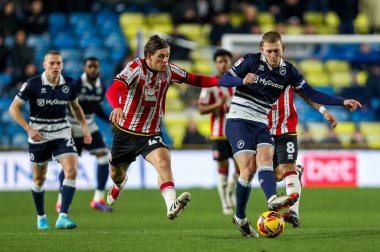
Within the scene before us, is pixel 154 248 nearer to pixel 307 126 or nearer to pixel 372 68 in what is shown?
pixel 307 126

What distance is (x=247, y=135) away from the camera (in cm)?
993

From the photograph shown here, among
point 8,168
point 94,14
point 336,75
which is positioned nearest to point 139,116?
point 8,168

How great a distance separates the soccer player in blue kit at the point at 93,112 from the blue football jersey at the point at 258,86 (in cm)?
487

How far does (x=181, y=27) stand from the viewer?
80.1ft

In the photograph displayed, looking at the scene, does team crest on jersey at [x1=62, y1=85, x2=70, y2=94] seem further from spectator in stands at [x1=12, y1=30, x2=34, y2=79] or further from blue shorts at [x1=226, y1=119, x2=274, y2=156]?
spectator in stands at [x1=12, y1=30, x2=34, y2=79]

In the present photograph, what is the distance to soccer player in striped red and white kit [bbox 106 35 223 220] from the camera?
996 cm

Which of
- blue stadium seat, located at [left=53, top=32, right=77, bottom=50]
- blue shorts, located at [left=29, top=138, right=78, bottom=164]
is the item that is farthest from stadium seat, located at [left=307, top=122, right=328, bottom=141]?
blue shorts, located at [left=29, top=138, right=78, bottom=164]

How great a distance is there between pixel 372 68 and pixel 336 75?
85 centimetres

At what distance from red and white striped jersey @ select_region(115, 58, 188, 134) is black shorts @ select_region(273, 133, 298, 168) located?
1.79 metres

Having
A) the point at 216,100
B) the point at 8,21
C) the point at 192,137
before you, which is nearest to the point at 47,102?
the point at 216,100

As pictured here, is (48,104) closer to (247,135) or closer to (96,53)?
(247,135)

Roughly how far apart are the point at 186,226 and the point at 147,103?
2.28m

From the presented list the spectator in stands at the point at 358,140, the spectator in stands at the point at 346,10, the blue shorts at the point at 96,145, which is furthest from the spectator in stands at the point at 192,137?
the spectator in stands at the point at 346,10

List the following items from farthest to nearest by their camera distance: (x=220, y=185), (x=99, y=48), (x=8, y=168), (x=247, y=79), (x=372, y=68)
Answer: (x=99, y=48) → (x=372, y=68) → (x=8, y=168) → (x=220, y=185) → (x=247, y=79)
